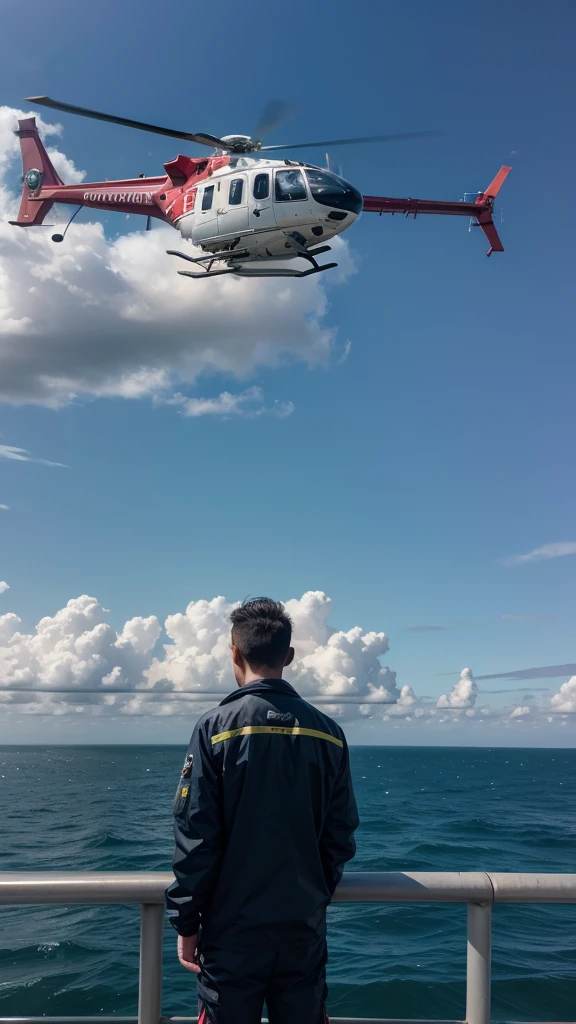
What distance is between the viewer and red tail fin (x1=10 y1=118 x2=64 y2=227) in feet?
63.7

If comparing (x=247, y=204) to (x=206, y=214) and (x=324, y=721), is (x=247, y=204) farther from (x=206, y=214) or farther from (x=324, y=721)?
(x=324, y=721)

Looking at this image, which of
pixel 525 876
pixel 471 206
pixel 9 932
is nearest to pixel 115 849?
pixel 9 932

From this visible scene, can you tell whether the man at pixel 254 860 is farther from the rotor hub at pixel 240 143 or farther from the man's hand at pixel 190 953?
the rotor hub at pixel 240 143

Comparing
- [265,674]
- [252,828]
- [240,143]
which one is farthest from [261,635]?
[240,143]

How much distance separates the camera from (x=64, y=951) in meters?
15.7

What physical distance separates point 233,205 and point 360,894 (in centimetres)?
1310

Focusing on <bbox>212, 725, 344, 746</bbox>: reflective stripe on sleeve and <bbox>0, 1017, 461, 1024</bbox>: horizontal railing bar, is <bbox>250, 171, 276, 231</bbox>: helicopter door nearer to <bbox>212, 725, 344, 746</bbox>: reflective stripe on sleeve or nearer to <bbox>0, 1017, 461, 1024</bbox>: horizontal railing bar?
<bbox>212, 725, 344, 746</bbox>: reflective stripe on sleeve

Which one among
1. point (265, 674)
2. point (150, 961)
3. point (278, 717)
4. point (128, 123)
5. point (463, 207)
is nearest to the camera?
point (278, 717)

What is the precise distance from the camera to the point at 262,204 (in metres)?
13.2

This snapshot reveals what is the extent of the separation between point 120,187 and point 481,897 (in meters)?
18.0

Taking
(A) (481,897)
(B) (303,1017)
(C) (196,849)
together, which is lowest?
(B) (303,1017)

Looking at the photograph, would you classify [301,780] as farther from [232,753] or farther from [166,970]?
[166,970]

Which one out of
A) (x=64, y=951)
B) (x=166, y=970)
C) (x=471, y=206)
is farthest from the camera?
(x=471, y=206)

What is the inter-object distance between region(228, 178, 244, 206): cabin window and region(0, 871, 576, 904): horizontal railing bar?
A: 42.4 feet
